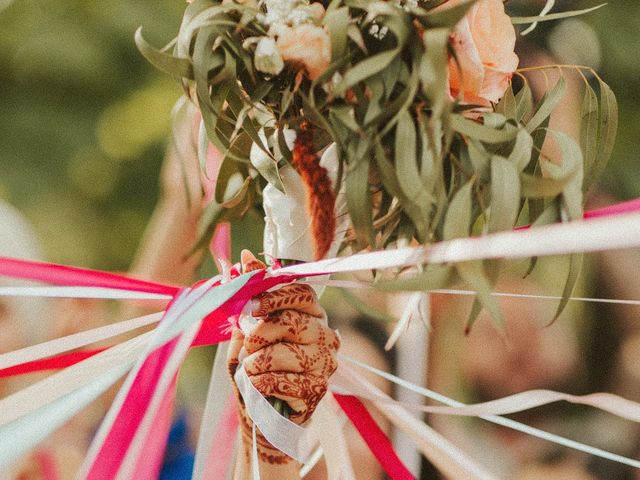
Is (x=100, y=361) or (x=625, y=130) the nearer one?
(x=100, y=361)

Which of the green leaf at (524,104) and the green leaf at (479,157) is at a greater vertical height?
the green leaf at (524,104)

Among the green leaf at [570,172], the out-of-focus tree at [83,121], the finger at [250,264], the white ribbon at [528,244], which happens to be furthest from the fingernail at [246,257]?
the out-of-focus tree at [83,121]

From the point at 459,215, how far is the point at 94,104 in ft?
2.98

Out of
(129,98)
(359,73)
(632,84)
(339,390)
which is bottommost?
(339,390)

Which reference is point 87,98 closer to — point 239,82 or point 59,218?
point 59,218

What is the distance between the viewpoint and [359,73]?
46cm

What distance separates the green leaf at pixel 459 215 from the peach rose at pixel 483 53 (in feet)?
0.23

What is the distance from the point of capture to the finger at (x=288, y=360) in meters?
0.55

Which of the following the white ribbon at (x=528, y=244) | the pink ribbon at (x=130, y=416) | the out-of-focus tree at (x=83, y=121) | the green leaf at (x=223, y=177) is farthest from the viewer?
the out-of-focus tree at (x=83, y=121)

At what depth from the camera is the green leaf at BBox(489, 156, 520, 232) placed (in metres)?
0.47

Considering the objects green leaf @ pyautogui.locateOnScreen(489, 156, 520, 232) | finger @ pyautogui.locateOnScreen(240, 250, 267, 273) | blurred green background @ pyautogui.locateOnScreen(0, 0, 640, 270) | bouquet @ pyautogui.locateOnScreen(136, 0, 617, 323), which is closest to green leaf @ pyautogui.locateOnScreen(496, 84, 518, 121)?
bouquet @ pyautogui.locateOnScreen(136, 0, 617, 323)

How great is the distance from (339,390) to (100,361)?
20 cm

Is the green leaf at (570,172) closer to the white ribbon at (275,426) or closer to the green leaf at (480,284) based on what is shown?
the green leaf at (480,284)

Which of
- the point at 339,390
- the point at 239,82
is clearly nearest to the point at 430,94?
the point at 239,82
